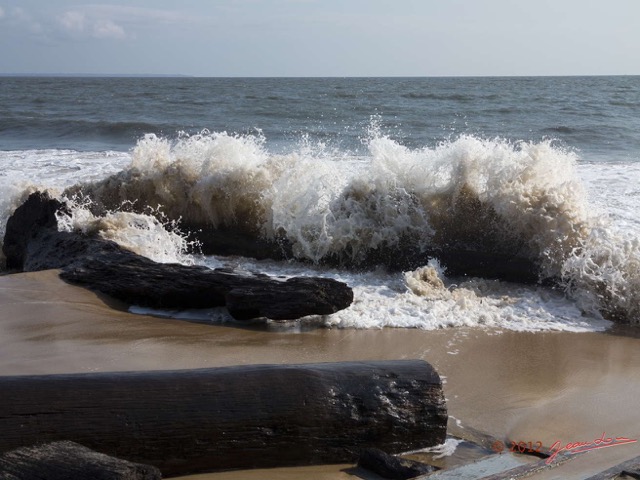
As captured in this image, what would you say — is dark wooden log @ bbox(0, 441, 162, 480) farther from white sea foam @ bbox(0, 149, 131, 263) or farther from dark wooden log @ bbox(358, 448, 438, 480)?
white sea foam @ bbox(0, 149, 131, 263)

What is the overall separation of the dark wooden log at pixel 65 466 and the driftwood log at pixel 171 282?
10.0ft

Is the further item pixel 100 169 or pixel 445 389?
pixel 100 169

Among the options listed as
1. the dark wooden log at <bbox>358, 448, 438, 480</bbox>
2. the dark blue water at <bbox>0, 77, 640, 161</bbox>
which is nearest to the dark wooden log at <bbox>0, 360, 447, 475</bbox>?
the dark wooden log at <bbox>358, 448, 438, 480</bbox>

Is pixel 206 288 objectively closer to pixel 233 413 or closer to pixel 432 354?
pixel 432 354

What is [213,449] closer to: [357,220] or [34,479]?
[34,479]

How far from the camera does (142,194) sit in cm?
964

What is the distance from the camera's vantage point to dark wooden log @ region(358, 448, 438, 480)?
340 centimetres

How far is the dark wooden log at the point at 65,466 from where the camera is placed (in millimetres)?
2823

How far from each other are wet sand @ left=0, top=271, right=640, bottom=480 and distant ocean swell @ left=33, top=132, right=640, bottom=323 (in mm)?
1214

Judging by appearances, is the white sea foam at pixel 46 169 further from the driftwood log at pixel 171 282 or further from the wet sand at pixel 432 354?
the wet sand at pixel 432 354

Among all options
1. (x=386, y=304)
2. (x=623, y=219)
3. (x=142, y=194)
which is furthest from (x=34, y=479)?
(x=623, y=219)

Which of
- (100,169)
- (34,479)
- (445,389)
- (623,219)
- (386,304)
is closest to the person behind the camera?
(34,479)

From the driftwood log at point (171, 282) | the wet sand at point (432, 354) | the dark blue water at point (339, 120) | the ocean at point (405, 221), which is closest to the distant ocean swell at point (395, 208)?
the ocean at point (405, 221)

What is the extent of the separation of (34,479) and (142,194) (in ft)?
23.1
